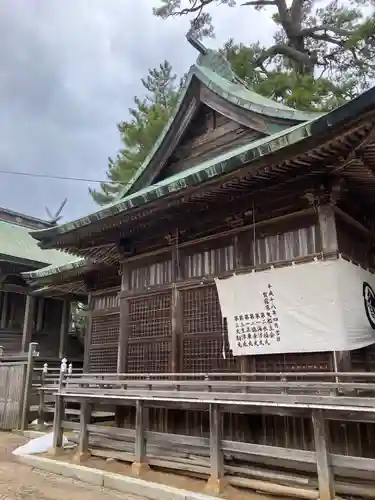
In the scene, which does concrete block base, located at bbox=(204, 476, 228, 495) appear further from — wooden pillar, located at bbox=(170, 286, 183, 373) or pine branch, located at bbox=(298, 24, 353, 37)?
pine branch, located at bbox=(298, 24, 353, 37)

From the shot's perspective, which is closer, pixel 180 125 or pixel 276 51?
pixel 180 125

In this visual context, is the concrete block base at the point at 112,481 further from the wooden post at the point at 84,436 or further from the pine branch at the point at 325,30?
the pine branch at the point at 325,30

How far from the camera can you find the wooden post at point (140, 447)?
6740 mm

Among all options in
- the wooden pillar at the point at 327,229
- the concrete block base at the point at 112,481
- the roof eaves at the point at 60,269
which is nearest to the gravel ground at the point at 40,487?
the concrete block base at the point at 112,481

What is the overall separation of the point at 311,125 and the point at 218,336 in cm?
398

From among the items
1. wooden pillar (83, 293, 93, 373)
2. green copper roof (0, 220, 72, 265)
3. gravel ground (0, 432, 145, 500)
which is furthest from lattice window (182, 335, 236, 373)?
green copper roof (0, 220, 72, 265)

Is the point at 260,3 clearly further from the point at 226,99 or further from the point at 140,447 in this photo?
the point at 140,447

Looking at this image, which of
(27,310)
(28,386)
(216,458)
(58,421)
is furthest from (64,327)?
→ (216,458)

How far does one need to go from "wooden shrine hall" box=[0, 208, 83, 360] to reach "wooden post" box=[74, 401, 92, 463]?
350 inches

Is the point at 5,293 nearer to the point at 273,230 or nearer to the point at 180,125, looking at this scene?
the point at 180,125

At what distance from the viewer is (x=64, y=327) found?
17734 mm

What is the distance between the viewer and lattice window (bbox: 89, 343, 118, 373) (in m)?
11.5

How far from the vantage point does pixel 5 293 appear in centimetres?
1698

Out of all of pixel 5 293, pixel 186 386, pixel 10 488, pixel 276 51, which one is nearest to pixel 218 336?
pixel 186 386
